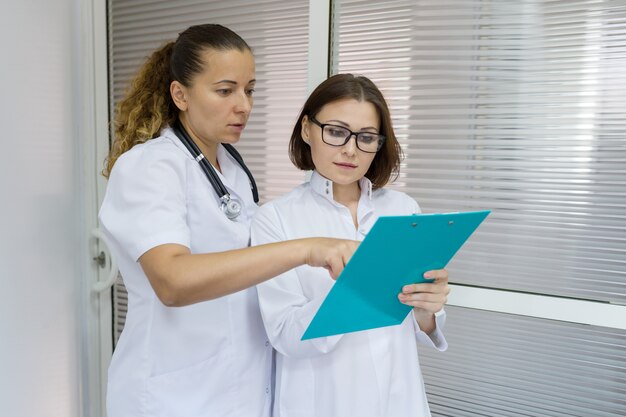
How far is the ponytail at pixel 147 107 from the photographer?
1316 millimetres

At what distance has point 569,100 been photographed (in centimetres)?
141

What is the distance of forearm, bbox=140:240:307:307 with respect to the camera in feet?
3.31

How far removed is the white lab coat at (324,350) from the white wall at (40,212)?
3.21 feet

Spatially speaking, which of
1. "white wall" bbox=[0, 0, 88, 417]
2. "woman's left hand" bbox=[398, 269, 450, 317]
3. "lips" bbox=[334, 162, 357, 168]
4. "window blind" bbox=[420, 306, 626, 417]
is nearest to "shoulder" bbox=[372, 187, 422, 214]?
"lips" bbox=[334, 162, 357, 168]

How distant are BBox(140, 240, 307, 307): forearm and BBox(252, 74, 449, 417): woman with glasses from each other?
0.55ft

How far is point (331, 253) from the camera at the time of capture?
3.24 ft

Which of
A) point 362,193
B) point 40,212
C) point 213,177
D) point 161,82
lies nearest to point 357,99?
point 362,193

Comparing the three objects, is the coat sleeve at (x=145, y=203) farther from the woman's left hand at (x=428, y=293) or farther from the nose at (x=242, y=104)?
the woman's left hand at (x=428, y=293)

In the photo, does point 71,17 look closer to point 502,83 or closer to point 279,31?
point 279,31

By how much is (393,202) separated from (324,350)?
16.8 inches

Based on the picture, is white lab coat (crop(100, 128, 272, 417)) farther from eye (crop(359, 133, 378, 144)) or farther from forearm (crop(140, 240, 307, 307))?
eye (crop(359, 133, 378, 144))

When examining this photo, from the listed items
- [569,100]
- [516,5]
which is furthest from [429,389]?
[516,5]

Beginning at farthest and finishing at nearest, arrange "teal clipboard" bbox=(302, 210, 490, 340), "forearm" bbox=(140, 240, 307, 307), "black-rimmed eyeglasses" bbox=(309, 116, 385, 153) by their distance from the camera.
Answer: "black-rimmed eyeglasses" bbox=(309, 116, 385, 153) → "forearm" bbox=(140, 240, 307, 307) → "teal clipboard" bbox=(302, 210, 490, 340)

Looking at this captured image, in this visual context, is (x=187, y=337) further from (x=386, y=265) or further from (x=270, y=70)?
(x=270, y=70)
